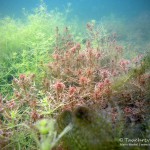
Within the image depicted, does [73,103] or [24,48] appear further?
[24,48]

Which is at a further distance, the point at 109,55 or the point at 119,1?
the point at 119,1

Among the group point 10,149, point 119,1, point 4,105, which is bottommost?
point 10,149

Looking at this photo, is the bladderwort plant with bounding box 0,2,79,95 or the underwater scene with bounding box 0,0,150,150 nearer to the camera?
the underwater scene with bounding box 0,0,150,150

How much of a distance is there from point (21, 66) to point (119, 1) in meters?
66.6

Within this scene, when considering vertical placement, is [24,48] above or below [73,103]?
above

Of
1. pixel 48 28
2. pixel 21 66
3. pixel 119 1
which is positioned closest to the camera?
pixel 21 66

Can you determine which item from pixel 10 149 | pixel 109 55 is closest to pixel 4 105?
pixel 10 149

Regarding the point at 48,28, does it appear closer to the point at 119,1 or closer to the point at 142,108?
the point at 142,108

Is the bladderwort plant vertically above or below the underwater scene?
above

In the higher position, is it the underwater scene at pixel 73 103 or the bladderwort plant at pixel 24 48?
the bladderwort plant at pixel 24 48

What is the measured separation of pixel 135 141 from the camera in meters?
2.13

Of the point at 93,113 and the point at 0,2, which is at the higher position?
the point at 0,2

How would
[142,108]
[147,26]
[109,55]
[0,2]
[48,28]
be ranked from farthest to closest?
1. [0,2]
2. [147,26]
3. [48,28]
4. [109,55]
5. [142,108]

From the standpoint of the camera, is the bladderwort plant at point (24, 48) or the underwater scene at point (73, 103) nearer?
the underwater scene at point (73, 103)
